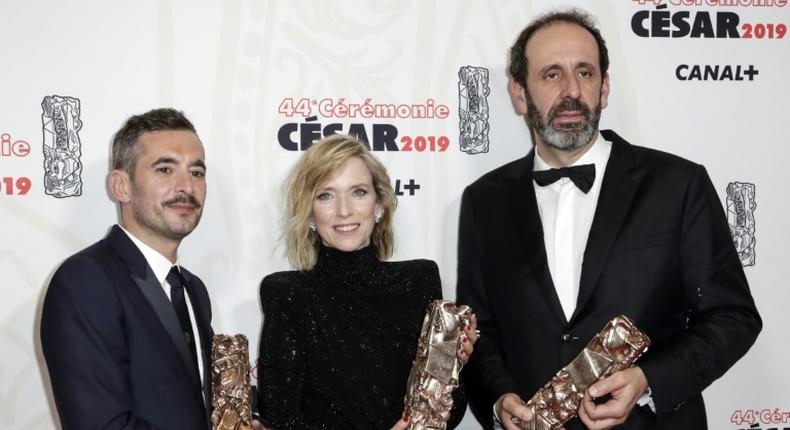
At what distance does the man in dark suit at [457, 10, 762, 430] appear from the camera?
2.44 meters

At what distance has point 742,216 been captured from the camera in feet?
12.0

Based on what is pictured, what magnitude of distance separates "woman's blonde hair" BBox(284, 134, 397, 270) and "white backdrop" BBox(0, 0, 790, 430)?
0.54 metres

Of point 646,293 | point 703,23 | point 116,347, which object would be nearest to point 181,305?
point 116,347

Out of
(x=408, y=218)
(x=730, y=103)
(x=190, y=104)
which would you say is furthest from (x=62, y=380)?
(x=730, y=103)

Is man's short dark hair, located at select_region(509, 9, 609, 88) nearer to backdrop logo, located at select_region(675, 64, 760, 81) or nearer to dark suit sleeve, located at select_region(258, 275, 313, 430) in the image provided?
backdrop logo, located at select_region(675, 64, 760, 81)

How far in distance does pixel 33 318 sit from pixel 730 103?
3174 mm

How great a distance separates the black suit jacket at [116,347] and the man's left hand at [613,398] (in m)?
1.17

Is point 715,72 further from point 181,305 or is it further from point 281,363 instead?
point 181,305

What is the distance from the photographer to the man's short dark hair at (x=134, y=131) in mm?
2654

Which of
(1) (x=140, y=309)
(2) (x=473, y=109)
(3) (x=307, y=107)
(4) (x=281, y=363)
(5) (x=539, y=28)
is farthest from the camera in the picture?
(2) (x=473, y=109)

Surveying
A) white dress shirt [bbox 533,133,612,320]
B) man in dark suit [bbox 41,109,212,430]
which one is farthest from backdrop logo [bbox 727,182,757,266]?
man in dark suit [bbox 41,109,212,430]

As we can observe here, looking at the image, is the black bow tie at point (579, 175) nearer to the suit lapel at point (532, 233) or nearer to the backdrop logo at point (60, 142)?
the suit lapel at point (532, 233)

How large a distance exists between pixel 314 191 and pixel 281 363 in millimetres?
604

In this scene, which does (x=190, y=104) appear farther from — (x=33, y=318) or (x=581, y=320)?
(x=581, y=320)
